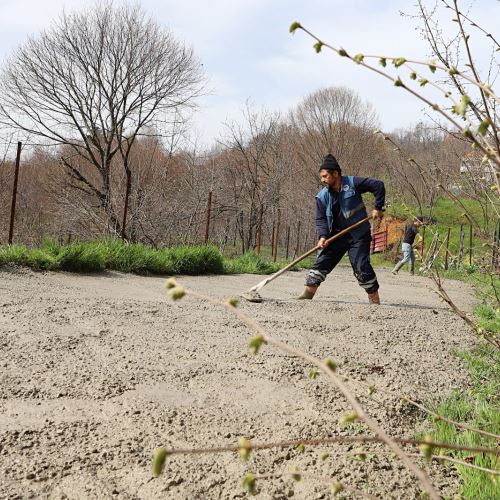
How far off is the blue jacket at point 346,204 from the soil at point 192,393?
1.15m

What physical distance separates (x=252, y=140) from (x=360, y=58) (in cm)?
1920

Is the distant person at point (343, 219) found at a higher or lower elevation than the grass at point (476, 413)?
higher

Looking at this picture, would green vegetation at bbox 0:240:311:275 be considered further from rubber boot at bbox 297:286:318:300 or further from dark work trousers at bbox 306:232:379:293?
dark work trousers at bbox 306:232:379:293

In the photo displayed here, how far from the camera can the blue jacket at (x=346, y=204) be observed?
5.27 m

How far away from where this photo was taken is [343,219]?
5.38 meters

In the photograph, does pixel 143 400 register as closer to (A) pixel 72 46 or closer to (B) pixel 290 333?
(B) pixel 290 333

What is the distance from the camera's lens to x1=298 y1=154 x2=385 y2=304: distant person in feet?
17.1

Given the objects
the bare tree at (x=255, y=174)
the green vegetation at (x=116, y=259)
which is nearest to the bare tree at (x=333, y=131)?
the bare tree at (x=255, y=174)

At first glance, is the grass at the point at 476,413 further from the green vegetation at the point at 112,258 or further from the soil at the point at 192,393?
the green vegetation at the point at 112,258

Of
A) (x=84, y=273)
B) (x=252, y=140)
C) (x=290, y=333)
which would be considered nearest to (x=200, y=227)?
(x=252, y=140)

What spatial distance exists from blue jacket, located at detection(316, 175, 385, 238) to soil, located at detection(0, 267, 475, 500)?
45.2 inches

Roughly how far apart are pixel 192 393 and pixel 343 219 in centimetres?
342

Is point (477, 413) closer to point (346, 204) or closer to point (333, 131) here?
point (346, 204)

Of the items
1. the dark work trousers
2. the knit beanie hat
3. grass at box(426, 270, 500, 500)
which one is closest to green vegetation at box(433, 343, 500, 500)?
grass at box(426, 270, 500, 500)
